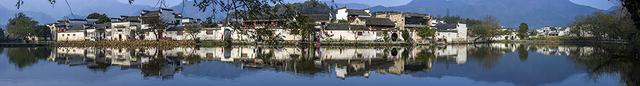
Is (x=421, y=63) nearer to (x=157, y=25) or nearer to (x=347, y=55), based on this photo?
(x=347, y=55)

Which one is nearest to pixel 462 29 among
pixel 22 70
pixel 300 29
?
pixel 22 70

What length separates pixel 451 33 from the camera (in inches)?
2739

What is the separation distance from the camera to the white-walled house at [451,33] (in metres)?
66.4

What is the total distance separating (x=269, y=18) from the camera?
3938 millimetres

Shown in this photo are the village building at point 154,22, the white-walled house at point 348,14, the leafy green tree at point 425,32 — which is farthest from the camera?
the white-walled house at point 348,14

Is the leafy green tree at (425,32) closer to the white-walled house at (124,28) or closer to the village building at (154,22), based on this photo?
the village building at (154,22)

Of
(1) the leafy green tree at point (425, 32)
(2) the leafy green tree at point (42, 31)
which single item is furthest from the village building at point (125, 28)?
(1) the leafy green tree at point (425, 32)

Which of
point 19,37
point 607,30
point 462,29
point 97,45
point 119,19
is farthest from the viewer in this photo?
point 462,29

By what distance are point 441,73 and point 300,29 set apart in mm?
16933

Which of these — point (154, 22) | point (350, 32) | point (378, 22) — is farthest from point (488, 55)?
point (154, 22)

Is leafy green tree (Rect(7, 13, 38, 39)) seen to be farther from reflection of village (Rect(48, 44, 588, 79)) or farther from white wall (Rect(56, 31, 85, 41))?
reflection of village (Rect(48, 44, 588, 79))

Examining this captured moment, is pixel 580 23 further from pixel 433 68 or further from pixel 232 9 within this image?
pixel 232 9

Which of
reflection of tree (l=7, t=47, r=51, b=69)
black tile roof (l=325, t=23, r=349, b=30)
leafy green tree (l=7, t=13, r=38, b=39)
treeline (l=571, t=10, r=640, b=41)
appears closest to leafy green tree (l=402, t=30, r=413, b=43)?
black tile roof (l=325, t=23, r=349, b=30)

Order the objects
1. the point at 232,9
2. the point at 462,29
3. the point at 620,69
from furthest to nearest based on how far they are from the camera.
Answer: the point at 462,29
the point at 620,69
the point at 232,9
